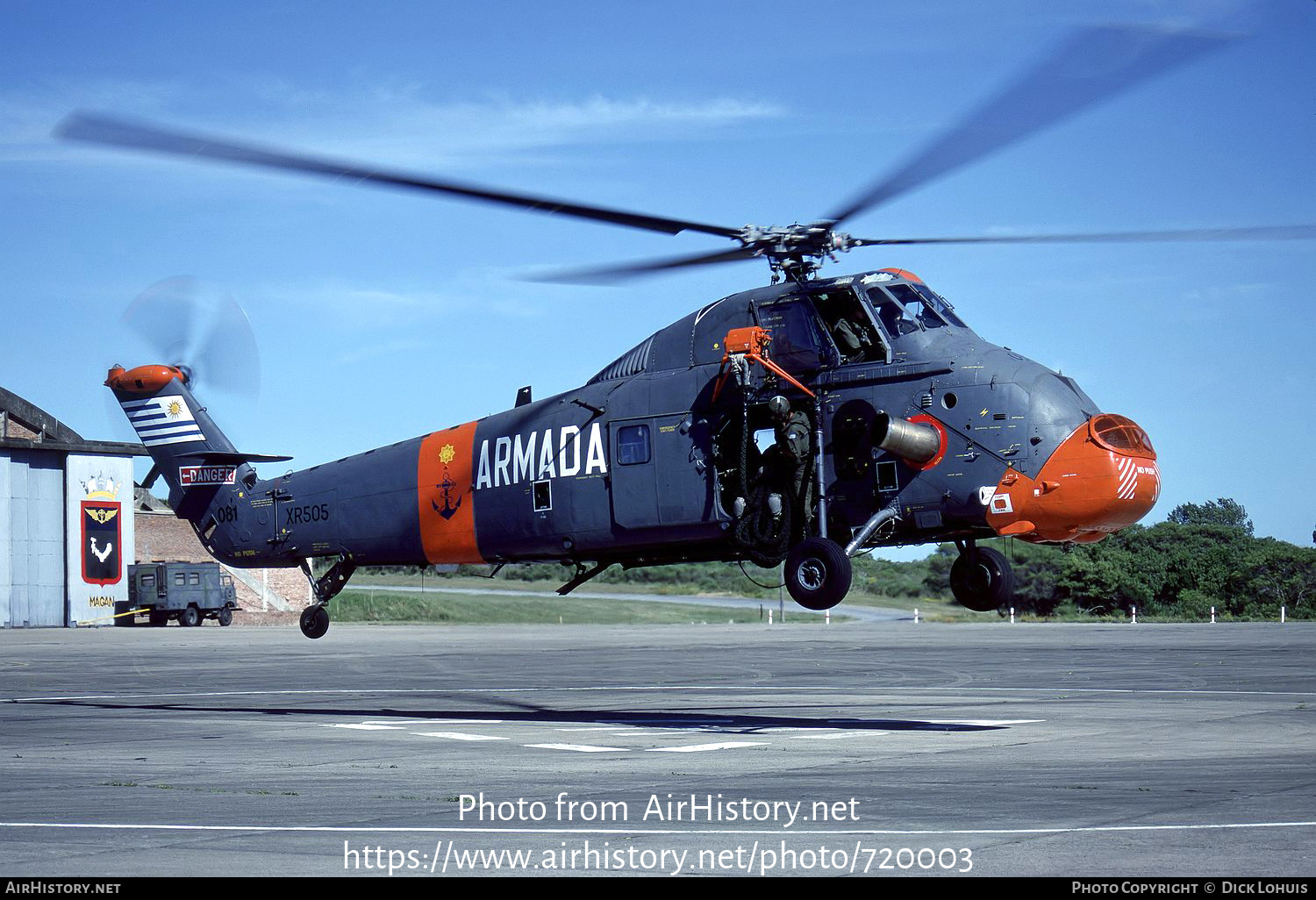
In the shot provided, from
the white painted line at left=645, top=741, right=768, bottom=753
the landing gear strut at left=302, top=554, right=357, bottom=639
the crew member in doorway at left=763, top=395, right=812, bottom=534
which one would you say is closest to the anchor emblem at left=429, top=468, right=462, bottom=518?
the landing gear strut at left=302, top=554, right=357, bottom=639

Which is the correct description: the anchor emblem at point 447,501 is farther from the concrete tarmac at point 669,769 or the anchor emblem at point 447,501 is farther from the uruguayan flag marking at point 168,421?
the uruguayan flag marking at point 168,421

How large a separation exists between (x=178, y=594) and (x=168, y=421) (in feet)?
133

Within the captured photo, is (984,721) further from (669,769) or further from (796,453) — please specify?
(669,769)

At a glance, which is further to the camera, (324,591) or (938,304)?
(324,591)

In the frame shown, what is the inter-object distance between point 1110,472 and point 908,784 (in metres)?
5.61

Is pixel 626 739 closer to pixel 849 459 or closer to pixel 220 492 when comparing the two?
pixel 849 459

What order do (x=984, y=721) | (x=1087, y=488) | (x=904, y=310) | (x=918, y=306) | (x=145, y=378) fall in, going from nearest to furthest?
(x=1087, y=488) < (x=904, y=310) < (x=918, y=306) < (x=984, y=721) < (x=145, y=378)

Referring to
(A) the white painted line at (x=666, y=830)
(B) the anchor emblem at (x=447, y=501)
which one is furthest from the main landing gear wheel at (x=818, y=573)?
(A) the white painted line at (x=666, y=830)

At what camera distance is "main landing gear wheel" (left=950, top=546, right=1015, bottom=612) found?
17844 millimetres

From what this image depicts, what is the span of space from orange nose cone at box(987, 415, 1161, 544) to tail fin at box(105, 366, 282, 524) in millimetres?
15887

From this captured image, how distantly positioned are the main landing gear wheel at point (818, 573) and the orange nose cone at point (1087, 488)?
1.97 meters

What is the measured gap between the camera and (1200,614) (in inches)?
2363

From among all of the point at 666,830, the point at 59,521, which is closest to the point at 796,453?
the point at 666,830

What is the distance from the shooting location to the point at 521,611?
76.6 metres
